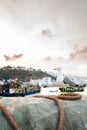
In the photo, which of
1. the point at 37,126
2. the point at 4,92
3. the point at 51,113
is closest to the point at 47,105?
the point at 51,113

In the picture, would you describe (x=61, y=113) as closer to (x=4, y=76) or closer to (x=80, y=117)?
(x=80, y=117)

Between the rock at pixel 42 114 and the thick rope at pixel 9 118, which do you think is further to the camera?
the rock at pixel 42 114

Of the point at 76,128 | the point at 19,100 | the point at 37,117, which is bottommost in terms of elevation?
the point at 76,128

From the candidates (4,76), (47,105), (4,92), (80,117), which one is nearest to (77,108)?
(80,117)

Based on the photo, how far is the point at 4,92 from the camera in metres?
39.2

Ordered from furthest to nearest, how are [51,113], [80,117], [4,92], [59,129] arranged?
[4,92], [80,117], [51,113], [59,129]

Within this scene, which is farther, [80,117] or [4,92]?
[4,92]

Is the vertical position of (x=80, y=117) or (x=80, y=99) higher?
(x=80, y=99)

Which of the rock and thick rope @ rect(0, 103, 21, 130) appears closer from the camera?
thick rope @ rect(0, 103, 21, 130)

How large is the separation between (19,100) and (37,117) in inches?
30.7

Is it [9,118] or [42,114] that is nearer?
[9,118]

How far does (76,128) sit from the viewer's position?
5094 millimetres

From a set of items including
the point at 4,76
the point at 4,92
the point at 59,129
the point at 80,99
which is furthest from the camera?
the point at 4,76

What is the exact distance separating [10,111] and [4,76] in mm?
112507
